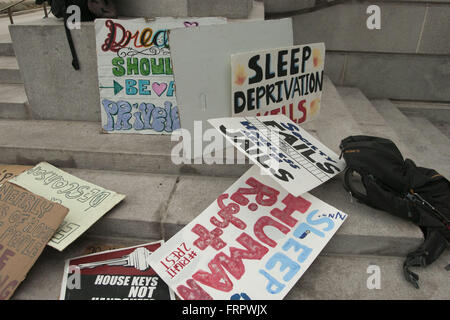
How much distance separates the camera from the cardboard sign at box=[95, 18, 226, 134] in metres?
2.33

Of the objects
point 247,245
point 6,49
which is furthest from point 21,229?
point 6,49

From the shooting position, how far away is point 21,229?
174 cm

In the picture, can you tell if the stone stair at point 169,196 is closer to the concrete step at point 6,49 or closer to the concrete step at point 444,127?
the concrete step at point 444,127

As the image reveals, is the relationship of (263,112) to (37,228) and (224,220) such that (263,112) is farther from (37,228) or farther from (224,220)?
(37,228)

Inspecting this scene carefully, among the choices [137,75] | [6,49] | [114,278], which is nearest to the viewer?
[114,278]

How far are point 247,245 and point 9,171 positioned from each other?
6.25 ft

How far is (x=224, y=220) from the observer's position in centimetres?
185

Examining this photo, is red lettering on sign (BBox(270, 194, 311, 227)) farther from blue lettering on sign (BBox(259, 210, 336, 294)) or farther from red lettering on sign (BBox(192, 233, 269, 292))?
red lettering on sign (BBox(192, 233, 269, 292))

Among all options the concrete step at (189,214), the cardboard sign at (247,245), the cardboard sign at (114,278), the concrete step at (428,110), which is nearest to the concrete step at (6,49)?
the concrete step at (189,214)

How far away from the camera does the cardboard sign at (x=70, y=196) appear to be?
1.79m

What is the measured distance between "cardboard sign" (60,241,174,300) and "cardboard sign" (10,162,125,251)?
0.18 metres

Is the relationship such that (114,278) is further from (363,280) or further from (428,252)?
(428,252)

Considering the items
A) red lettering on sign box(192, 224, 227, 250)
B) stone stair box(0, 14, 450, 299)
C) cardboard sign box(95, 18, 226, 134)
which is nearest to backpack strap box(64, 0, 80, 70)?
cardboard sign box(95, 18, 226, 134)

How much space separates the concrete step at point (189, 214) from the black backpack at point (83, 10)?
1.10 meters
